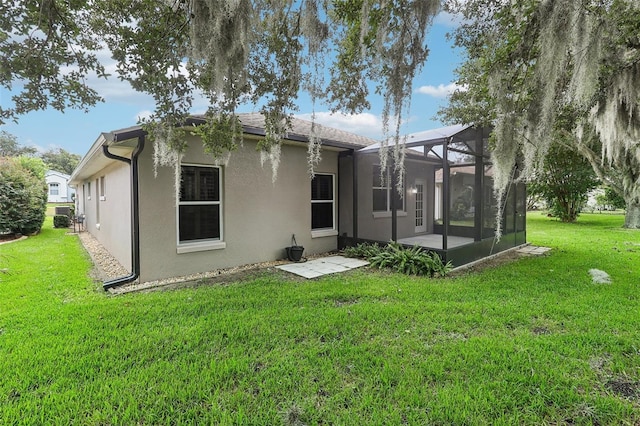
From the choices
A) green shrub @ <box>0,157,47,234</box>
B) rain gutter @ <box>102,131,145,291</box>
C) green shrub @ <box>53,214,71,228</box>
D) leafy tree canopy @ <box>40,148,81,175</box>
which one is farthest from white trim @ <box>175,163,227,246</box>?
leafy tree canopy @ <box>40,148,81,175</box>

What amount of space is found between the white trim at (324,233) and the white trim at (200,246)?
237 cm

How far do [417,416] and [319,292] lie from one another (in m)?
2.64

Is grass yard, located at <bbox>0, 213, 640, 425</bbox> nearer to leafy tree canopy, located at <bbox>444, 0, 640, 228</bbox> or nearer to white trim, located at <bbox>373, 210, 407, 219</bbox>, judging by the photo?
leafy tree canopy, located at <bbox>444, 0, 640, 228</bbox>

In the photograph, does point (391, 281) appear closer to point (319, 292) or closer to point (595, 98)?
point (319, 292)

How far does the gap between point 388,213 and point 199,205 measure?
5394 mm

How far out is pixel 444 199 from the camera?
243 inches

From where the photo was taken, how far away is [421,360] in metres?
2.70

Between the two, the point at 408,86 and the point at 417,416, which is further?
the point at 408,86

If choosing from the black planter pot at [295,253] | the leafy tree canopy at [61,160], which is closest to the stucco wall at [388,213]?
the black planter pot at [295,253]

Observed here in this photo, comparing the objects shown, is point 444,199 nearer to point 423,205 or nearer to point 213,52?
point 423,205

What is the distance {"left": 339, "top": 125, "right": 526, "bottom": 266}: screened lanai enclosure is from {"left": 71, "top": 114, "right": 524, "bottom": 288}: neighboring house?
0.04 meters

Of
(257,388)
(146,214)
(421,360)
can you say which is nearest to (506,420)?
(421,360)

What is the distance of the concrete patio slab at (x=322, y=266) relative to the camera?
19.3 feet

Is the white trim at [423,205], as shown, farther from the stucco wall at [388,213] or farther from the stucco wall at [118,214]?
the stucco wall at [118,214]
